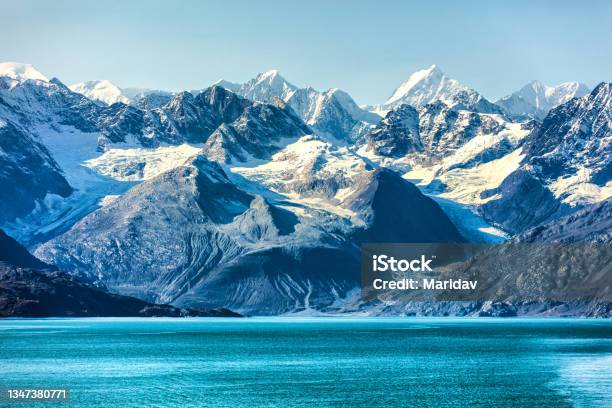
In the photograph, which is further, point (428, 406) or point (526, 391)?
point (526, 391)

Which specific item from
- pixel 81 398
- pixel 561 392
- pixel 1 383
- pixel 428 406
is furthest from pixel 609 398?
pixel 1 383

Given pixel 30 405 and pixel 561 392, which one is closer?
pixel 30 405

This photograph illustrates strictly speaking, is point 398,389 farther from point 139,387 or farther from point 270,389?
point 139,387

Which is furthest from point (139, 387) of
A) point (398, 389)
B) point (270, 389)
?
point (398, 389)

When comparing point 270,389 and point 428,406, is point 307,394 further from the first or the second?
point 428,406

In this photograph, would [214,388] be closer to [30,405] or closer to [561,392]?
[30,405]

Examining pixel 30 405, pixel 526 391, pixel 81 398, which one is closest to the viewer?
pixel 30 405

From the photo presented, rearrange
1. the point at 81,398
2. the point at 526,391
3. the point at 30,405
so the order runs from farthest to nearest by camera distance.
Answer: the point at 526,391 → the point at 81,398 → the point at 30,405

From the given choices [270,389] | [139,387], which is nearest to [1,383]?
[139,387]
